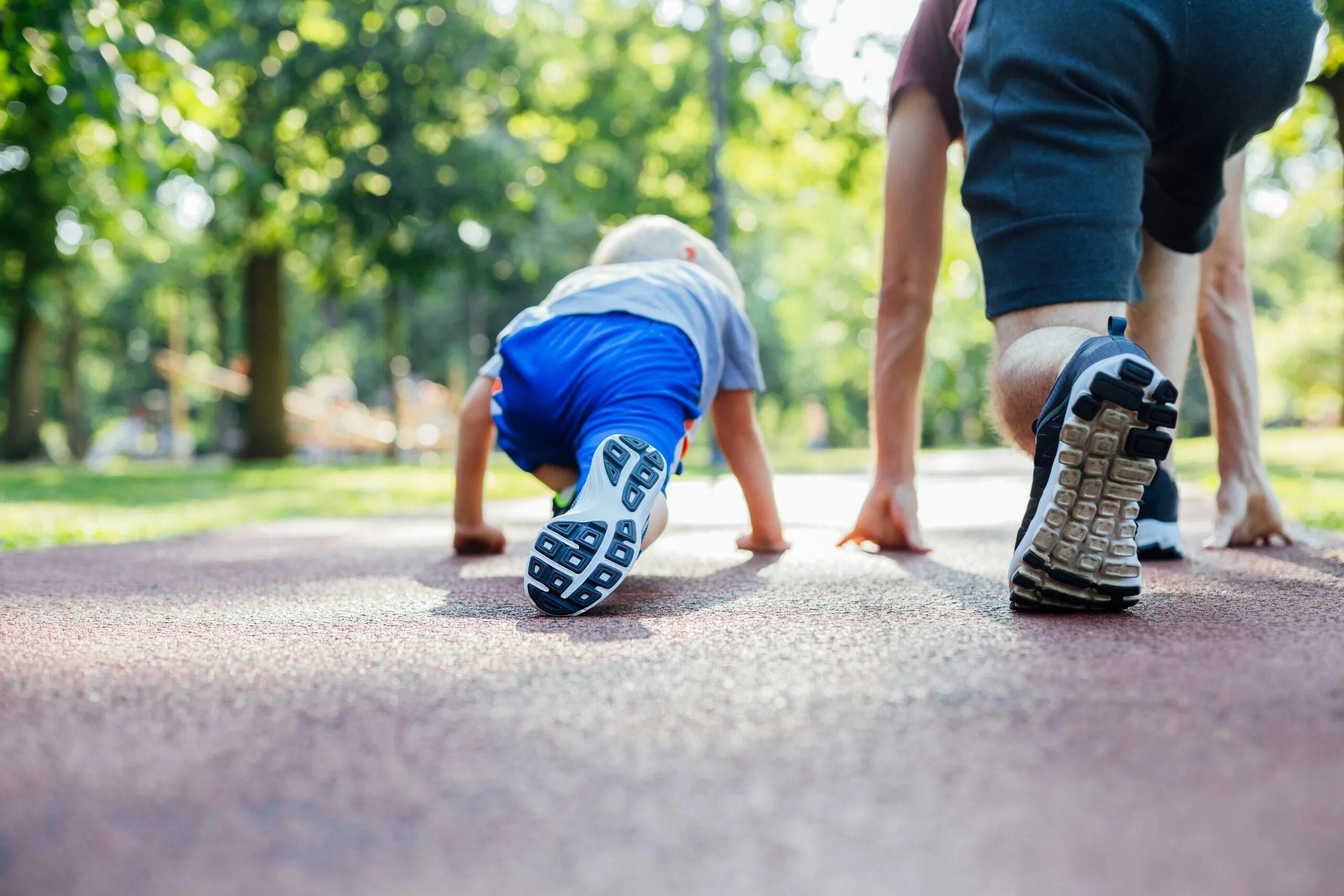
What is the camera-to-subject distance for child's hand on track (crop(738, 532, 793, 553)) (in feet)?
11.5

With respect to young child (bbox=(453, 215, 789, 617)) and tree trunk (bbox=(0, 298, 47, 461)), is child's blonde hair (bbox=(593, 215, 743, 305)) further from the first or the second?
tree trunk (bbox=(0, 298, 47, 461))

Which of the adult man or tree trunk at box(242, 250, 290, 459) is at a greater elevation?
the adult man

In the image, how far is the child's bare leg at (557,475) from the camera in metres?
3.15

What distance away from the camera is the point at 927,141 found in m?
3.14

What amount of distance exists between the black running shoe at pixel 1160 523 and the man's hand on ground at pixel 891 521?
0.62 m

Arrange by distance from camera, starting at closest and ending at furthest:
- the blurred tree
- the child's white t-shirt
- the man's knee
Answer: the man's knee, the child's white t-shirt, the blurred tree

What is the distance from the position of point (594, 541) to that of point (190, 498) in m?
6.58

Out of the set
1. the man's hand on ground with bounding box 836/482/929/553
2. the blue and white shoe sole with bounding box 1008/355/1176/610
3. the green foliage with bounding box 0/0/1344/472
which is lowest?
the man's hand on ground with bounding box 836/482/929/553

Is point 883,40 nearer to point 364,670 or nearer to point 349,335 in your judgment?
point 364,670

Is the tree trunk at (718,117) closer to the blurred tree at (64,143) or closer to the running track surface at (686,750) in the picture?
the blurred tree at (64,143)

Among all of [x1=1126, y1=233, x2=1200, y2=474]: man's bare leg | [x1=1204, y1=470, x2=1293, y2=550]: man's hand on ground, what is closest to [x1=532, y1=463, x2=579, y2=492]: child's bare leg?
[x1=1126, y1=233, x2=1200, y2=474]: man's bare leg

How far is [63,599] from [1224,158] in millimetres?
2812

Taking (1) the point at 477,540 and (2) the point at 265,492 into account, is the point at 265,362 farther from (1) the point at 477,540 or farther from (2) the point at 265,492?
(1) the point at 477,540

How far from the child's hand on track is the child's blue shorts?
0.65 m
